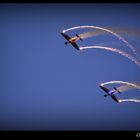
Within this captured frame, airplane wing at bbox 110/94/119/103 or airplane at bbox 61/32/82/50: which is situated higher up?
airplane at bbox 61/32/82/50

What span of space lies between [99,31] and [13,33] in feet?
1.89

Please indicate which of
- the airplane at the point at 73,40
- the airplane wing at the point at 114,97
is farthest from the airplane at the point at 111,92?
the airplane at the point at 73,40

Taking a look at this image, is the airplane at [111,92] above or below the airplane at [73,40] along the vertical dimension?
below

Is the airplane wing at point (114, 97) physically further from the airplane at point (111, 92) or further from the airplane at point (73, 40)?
the airplane at point (73, 40)

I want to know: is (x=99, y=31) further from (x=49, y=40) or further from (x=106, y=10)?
(x=49, y=40)

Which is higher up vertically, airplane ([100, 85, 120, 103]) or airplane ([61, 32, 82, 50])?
airplane ([61, 32, 82, 50])

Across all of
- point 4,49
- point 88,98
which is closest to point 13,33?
Result: point 4,49

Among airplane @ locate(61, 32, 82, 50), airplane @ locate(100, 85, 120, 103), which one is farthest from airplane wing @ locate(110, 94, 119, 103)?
airplane @ locate(61, 32, 82, 50)

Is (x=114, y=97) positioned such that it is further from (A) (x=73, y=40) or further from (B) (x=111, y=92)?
(A) (x=73, y=40)

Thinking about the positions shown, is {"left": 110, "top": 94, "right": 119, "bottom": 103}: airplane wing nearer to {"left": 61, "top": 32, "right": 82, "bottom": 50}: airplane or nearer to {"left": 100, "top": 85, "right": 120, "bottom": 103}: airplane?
{"left": 100, "top": 85, "right": 120, "bottom": 103}: airplane

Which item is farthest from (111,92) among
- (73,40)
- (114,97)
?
(73,40)

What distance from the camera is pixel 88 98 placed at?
3045mm

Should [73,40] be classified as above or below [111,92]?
above
